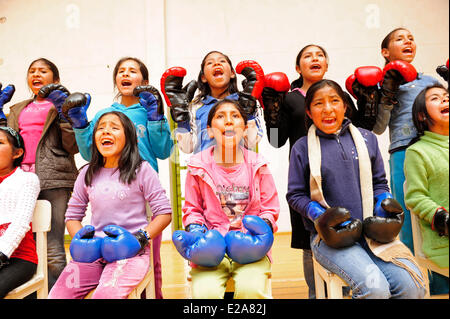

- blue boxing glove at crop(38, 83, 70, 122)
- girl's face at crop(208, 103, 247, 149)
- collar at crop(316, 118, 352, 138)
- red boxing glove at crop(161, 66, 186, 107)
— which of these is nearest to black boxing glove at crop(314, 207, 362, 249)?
collar at crop(316, 118, 352, 138)

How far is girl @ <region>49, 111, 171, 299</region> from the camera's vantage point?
1.09 m

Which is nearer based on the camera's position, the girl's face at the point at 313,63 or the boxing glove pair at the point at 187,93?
the boxing glove pair at the point at 187,93

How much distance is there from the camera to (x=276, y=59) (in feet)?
8.57

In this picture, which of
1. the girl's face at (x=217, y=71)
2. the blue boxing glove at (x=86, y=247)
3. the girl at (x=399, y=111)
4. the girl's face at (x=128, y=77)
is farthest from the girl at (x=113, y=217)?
the girl at (x=399, y=111)

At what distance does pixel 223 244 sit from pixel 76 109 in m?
0.87

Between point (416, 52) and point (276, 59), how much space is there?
1225 millimetres

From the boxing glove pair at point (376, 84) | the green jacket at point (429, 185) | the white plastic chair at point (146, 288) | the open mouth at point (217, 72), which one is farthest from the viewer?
the open mouth at point (217, 72)

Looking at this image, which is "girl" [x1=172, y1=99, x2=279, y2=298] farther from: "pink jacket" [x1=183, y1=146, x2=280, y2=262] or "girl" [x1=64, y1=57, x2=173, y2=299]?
"girl" [x1=64, y1=57, x2=173, y2=299]

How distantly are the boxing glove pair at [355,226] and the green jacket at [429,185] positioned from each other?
0.23ft

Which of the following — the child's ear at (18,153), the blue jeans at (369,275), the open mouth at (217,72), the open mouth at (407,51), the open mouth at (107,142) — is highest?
the open mouth at (407,51)

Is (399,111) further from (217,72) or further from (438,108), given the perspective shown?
(217,72)

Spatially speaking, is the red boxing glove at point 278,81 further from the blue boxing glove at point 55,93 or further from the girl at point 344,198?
the blue boxing glove at point 55,93

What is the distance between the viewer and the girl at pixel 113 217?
3.57ft

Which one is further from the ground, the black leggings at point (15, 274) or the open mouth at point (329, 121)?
the open mouth at point (329, 121)
